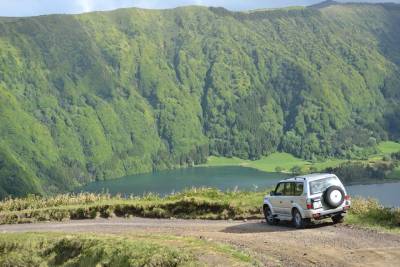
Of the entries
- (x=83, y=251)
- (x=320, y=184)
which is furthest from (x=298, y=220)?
(x=83, y=251)

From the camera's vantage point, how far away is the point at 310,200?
27984mm

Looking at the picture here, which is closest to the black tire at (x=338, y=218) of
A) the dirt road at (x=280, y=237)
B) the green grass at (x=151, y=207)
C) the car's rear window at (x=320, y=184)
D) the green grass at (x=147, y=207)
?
the dirt road at (x=280, y=237)

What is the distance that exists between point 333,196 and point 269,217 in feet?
14.0

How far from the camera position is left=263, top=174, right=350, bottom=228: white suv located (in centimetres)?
2791

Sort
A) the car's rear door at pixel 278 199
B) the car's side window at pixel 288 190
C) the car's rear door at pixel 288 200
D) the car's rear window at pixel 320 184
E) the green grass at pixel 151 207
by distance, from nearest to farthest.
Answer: the car's rear window at pixel 320 184 < the car's rear door at pixel 288 200 < the car's side window at pixel 288 190 < the car's rear door at pixel 278 199 < the green grass at pixel 151 207

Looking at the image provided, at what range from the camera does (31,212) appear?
37.7m

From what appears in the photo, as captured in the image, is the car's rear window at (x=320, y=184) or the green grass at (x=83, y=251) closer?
the green grass at (x=83, y=251)

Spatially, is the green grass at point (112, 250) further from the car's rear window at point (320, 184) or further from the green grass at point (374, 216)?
the green grass at point (374, 216)

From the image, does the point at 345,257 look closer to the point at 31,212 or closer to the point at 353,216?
the point at 353,216

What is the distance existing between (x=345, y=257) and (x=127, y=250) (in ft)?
27.4

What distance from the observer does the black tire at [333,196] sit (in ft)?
91.2

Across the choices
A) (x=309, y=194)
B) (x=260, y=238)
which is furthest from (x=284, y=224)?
(x=260, y=238)

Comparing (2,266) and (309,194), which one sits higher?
(309,194)

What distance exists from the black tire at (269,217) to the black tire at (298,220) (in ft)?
4.83
